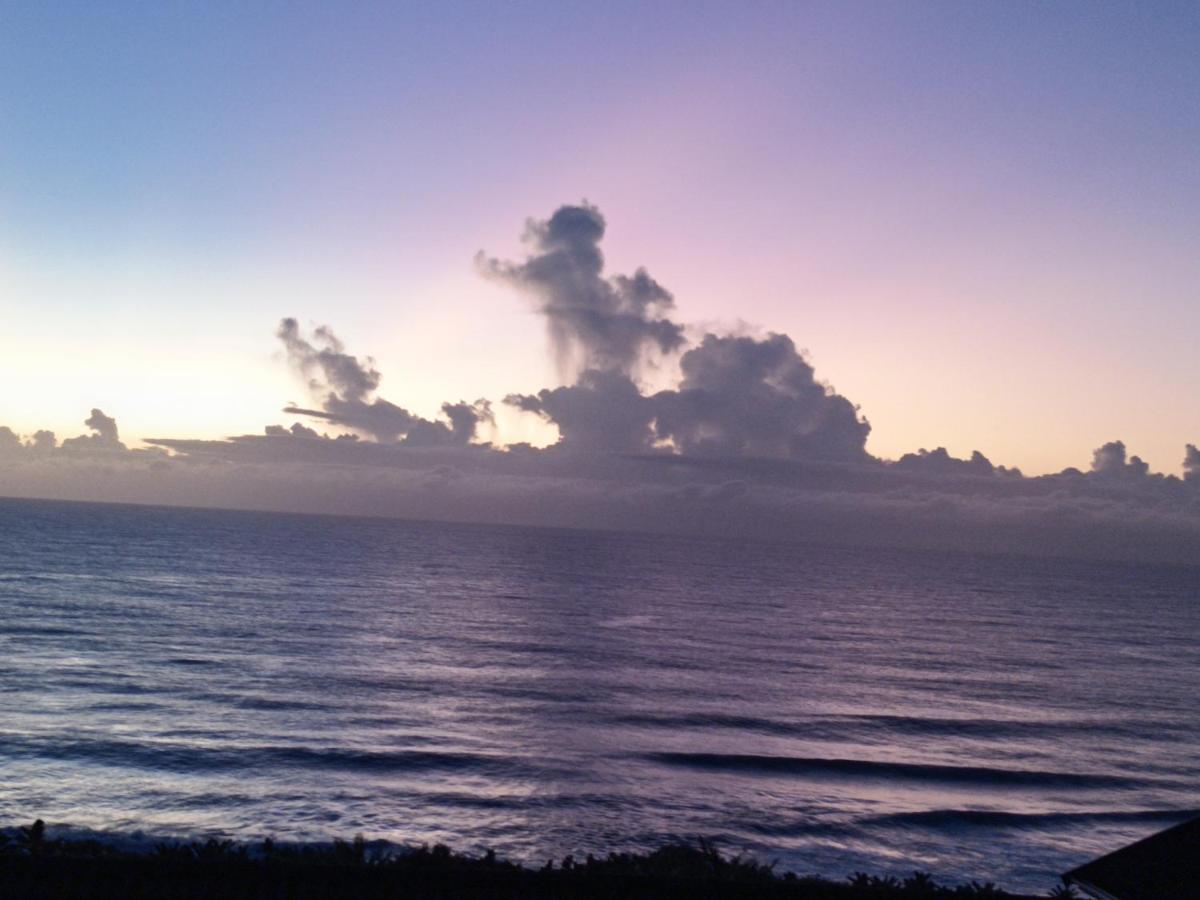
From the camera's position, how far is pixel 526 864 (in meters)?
19.9

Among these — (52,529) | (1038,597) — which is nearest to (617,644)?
(1038,597)

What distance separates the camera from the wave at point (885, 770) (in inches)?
1206

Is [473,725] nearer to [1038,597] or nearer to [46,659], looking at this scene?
[46,659]

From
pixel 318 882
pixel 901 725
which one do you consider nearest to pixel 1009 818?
pixel 901 725

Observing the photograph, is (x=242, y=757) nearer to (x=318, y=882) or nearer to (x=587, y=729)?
(x=587, y=729)

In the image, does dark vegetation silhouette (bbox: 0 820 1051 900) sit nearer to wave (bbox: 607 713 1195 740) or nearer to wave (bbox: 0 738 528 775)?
wave (bbox: 0 738 528 775)

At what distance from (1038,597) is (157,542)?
15440cm

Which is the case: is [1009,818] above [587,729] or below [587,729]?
above

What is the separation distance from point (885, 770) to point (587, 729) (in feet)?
38.9

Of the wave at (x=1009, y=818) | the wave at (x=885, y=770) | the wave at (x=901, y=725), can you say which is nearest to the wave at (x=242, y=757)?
the wave at (x=885, y=770)

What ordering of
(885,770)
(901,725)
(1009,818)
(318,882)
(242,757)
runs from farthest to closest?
1. (901,725)
2. (885,770)
3. (242,757)
4. (1009,818)
5. (318,882)

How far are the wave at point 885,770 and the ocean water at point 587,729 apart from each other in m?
0.16

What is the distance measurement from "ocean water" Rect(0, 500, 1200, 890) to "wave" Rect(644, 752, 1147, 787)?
155 mm

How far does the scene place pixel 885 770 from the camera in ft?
104
